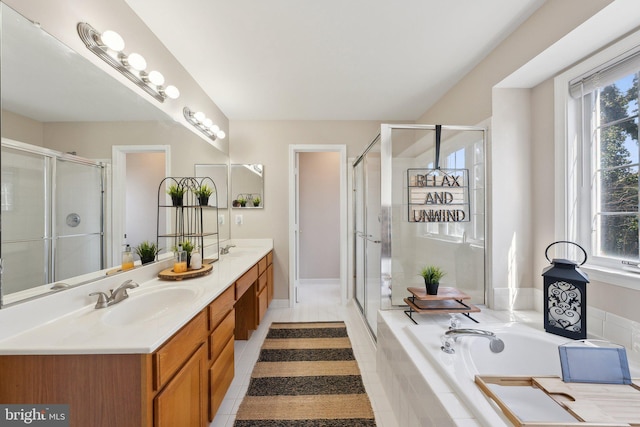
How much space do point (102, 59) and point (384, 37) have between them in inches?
64.2

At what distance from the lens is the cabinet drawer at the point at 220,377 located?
4.37 feet

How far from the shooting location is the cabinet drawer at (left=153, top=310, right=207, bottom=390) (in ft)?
2.98

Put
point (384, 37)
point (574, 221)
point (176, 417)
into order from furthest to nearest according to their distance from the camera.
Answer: point (384, 37), point (574, 221), point (176, 417)

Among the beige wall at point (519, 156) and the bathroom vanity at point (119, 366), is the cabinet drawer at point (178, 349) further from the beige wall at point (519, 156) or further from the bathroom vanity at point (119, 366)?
the beige wall at point (519, 156)

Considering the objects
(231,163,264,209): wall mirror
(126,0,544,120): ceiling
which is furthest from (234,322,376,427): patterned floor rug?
(126,0,544,120): ceiling

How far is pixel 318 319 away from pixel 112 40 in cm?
278

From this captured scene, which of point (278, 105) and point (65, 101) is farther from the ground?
point (278, 105)

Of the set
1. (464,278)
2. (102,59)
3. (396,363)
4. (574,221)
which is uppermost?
(102,59)

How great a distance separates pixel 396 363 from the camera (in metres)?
1.50

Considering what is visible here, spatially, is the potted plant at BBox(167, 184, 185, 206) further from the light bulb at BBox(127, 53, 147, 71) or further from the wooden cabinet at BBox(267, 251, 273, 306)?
the wooden cabinet at BBox(267, 251, 273, 306)

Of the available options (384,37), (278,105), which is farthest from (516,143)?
(278,105)

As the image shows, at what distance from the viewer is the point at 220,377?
1441 mm

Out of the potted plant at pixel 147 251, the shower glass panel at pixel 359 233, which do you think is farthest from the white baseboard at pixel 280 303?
the potted plant at pixel 147 251

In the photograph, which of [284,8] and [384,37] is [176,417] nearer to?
[284,8]
